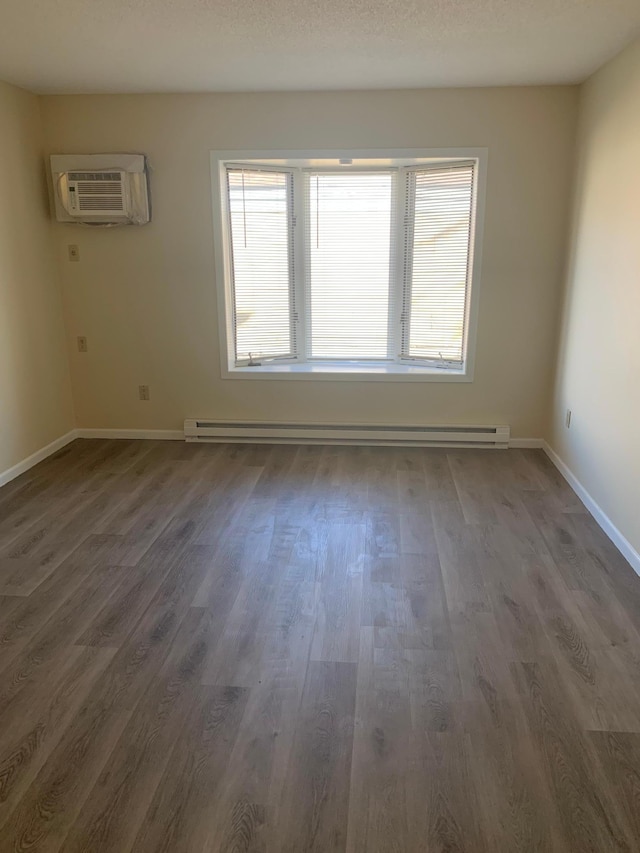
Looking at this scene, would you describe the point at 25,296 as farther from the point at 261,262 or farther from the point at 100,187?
the point at 261,262

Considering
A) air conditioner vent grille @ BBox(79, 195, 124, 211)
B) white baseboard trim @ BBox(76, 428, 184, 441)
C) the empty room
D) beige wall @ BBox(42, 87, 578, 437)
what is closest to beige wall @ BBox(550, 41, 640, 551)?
the empty room

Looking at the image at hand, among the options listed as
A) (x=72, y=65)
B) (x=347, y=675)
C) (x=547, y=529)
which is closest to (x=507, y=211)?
(x=547, y=529)

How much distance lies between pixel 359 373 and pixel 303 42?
7.05 ft

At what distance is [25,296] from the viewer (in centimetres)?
402

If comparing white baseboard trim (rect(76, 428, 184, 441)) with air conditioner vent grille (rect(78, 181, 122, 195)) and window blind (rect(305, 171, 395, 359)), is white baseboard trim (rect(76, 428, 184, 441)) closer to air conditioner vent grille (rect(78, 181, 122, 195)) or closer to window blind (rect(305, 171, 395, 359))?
window blind (rect(305, 171, 395, 359))

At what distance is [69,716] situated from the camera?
1927mm

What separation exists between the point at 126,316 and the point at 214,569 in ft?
7.89

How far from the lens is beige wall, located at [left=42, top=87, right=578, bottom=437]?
392cm

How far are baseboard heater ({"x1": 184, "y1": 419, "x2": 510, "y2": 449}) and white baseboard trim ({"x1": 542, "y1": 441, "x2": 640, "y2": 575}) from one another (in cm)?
62

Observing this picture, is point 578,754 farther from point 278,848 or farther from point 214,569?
point 214,569

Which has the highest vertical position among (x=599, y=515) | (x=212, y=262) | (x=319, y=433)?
(x=212, y=262)

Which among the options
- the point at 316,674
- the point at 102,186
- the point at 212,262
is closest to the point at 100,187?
the point at 102,186

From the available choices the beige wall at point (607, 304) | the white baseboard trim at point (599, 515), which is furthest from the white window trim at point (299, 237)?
the white baseboard trim at point (599, 515)

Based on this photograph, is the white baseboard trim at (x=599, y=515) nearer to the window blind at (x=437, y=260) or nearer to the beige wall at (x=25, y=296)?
the window blind at (x=437, y=260)
